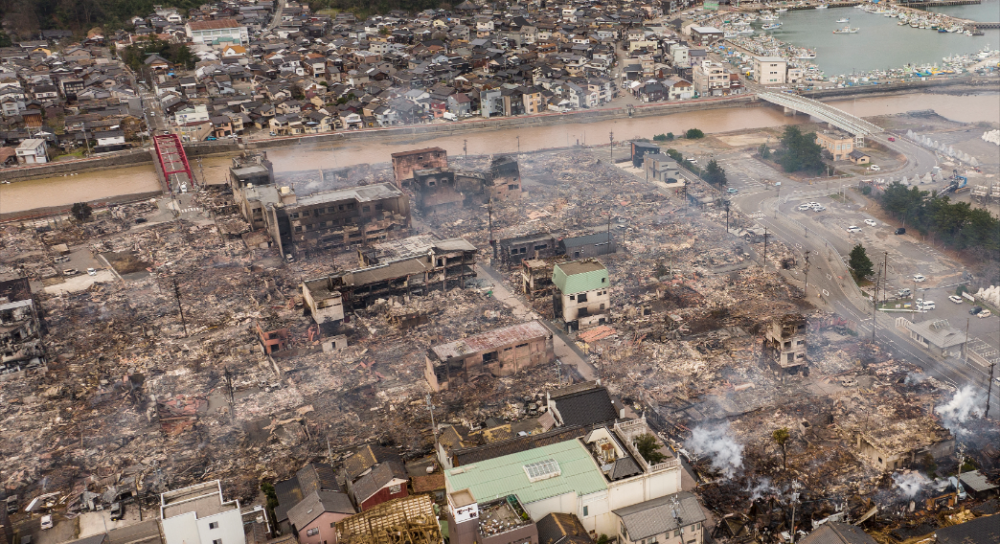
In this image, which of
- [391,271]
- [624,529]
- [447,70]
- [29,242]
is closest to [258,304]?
[391,271]

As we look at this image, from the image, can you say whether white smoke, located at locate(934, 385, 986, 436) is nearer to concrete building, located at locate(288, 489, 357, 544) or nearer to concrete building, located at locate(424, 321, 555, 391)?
concrete building, located at locate(424, 321, 555, 391)

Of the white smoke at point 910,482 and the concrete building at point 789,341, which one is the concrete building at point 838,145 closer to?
the concrete building at point 789,341

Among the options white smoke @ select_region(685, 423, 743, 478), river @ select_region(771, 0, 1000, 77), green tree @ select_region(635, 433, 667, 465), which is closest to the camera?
green tree @ select_region(635, 433, 667, 465)

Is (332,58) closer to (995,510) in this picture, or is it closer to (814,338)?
(814,338)

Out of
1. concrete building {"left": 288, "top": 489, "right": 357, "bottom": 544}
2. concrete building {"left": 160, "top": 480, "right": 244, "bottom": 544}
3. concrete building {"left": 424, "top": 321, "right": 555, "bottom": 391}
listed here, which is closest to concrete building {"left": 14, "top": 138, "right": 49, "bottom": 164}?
concrete building {"left": 424, "top": 321, "right": 555, "bottom": 391}

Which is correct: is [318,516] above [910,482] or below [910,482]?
above

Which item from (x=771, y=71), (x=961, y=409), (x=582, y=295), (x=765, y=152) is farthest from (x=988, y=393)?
(x=771, y=71)

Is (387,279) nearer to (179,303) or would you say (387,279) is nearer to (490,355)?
(490,355)
